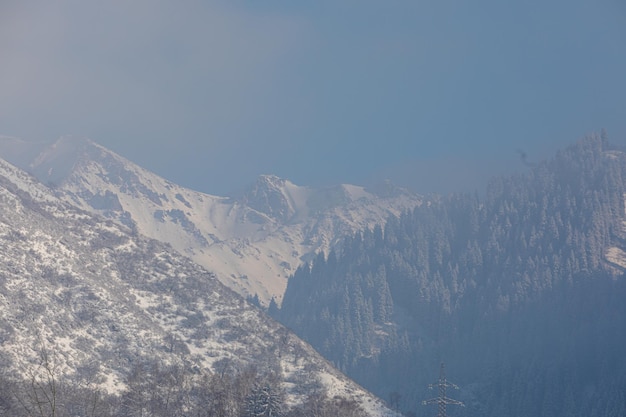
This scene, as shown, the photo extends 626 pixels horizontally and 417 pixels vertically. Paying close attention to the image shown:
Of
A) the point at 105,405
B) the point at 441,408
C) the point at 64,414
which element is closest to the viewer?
the point at 441,408

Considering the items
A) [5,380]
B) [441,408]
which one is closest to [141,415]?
[5,380]

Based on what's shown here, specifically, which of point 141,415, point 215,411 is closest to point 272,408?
point 215,411

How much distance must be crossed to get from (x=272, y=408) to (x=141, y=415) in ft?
130

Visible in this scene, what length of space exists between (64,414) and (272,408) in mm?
48100

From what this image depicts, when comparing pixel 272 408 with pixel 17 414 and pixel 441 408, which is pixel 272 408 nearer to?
pixel 441 408

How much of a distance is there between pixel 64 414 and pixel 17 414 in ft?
60.8

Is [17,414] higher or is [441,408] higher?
[441,408]

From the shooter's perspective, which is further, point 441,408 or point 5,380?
point 5,380

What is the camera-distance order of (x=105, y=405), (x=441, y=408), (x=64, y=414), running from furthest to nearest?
(x=105, y=405), (x=64, y=414), (x=441, y=408)

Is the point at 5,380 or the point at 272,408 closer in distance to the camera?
the point at 272,408

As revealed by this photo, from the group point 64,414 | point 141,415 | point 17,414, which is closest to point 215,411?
point 141,415

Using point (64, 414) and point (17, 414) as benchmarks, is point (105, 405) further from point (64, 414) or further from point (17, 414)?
point (17, 414)

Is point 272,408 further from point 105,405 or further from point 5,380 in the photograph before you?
point 5,380

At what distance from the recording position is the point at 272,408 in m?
175
